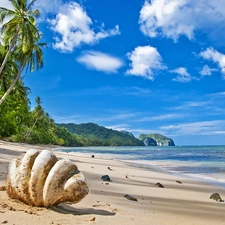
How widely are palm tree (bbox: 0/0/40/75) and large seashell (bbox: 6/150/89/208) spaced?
2120 cm

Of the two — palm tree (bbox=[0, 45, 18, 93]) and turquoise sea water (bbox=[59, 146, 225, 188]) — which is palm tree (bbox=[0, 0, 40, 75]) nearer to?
palm tree (bbox=[0, 45, 18, 93])

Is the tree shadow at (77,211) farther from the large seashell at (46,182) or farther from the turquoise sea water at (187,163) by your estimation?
the turquoise sea water at (187,163)

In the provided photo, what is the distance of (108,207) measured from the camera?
4.48 m

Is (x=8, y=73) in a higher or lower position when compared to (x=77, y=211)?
higher

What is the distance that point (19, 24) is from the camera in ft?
77.6

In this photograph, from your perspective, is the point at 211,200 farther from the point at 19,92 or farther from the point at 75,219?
the point at 19,92

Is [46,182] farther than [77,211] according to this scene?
No

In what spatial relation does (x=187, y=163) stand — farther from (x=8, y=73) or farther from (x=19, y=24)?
(x=8, y=73)

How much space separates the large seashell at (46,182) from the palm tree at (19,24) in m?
21.2

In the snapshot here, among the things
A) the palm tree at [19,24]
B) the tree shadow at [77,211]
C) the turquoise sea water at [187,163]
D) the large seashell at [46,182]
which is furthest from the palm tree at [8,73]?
the tree shadow at [77,211]

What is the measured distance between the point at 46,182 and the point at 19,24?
74.0 ft

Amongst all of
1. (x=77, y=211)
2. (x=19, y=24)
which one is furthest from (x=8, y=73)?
(x=77, y=211)

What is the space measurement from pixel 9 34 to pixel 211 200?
22455mm

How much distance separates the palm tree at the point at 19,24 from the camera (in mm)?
23625
